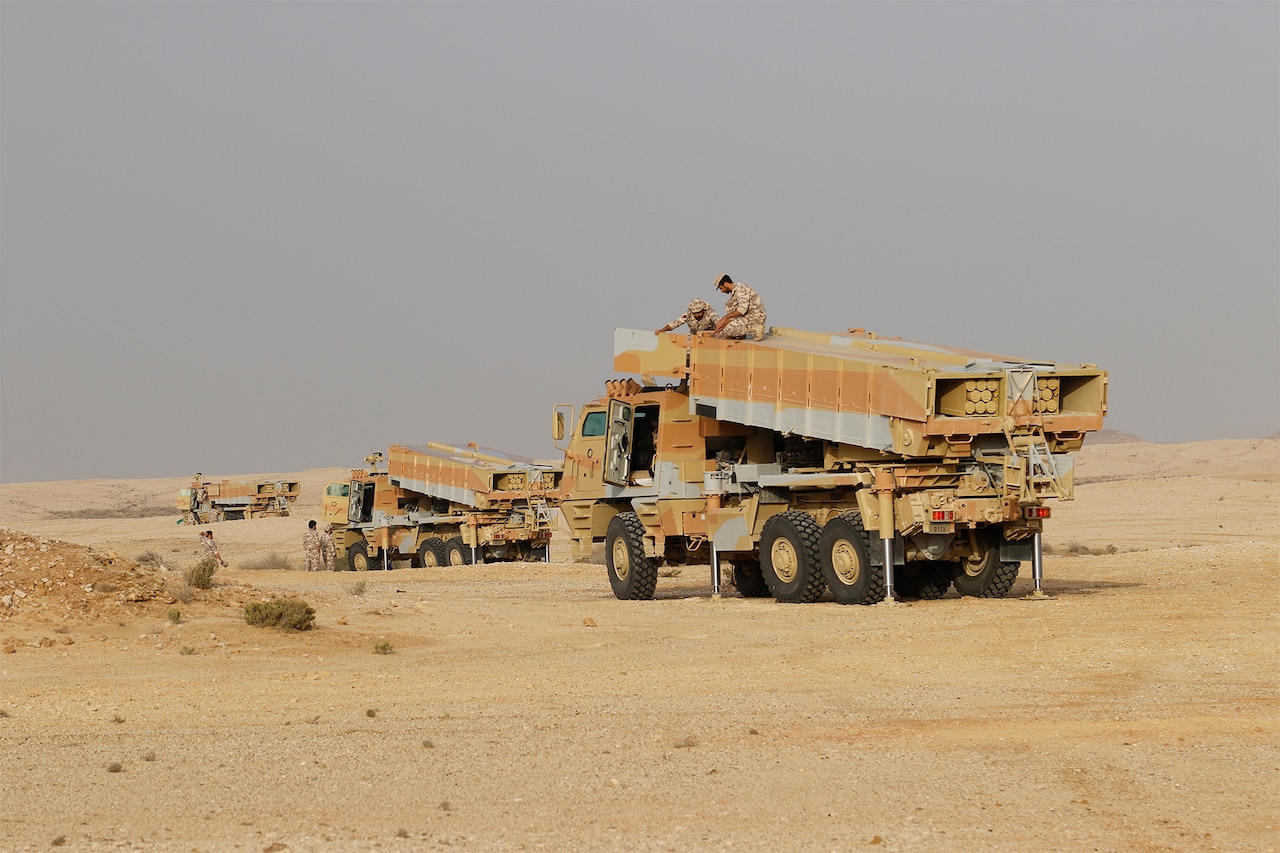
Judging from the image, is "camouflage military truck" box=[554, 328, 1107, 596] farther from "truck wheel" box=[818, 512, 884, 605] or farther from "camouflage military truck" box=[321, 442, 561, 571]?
"camouflage military truck" box=[321, 442, 561, 571]

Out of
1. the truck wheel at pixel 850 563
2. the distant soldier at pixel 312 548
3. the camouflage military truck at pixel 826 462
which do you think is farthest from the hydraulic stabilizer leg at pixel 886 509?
the distant soldier at pixel 312 548

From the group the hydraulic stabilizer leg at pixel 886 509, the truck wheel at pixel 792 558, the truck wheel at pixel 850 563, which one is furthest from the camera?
the truck wheel at pixel 792 558

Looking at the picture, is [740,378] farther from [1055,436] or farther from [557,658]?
[557,658]

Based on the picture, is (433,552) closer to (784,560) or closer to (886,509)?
(784,560)

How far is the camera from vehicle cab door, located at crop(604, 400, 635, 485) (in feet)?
70.9

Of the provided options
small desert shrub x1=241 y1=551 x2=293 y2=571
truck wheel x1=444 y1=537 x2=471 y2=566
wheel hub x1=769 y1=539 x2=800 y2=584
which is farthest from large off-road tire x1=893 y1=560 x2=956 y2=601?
small desert shrub x1=241 y1=551 x2=293 y2=571

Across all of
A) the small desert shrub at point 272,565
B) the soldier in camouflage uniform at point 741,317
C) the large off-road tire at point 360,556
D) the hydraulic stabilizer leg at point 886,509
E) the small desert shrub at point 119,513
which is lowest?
the small desert shrub at point 272,565

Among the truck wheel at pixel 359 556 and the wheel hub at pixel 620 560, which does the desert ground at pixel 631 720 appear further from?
the truck wheel at pixel 359 556

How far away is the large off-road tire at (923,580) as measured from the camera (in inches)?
757

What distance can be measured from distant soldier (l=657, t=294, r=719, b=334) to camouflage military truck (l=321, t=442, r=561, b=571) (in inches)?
549

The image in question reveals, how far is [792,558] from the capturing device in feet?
60.3

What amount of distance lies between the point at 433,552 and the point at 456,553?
1468mm

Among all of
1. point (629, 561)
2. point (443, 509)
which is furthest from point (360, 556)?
point (629, 561)

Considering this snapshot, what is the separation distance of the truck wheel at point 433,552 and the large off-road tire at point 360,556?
3.09m
